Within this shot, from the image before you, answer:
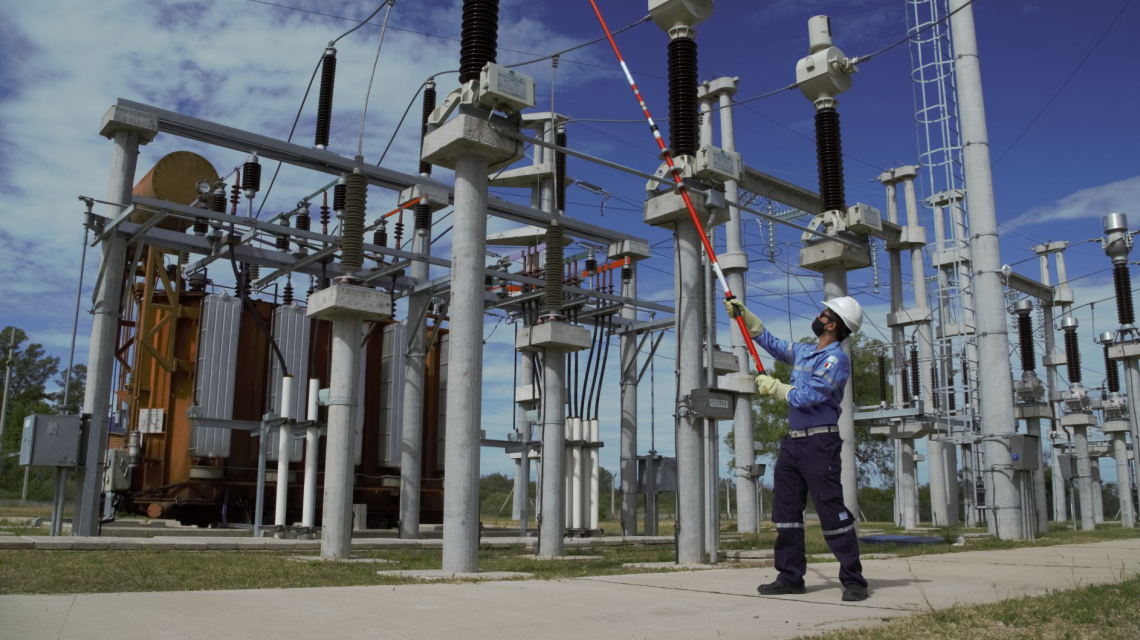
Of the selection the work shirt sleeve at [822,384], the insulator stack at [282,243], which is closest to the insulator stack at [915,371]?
the insulator stack at [282,243]

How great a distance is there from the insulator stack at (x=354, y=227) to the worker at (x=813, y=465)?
600 centimetres

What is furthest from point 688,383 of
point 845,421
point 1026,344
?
point 1026,344

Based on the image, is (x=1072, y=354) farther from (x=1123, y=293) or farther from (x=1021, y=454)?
(x=1021, y=454)

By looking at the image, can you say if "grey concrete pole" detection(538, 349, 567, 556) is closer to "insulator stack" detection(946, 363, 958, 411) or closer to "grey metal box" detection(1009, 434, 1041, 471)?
"grey metal box" detection(1009, 434, 1041, 471)

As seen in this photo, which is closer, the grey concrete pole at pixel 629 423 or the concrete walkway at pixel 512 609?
the concrete walkway at pixel 512 609

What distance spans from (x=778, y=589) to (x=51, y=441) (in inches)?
450

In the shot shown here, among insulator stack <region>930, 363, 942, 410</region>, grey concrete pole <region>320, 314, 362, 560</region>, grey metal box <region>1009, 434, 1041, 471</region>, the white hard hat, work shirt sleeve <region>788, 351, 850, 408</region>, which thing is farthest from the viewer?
insulator stack <region>930, 363, 942, 410</region>

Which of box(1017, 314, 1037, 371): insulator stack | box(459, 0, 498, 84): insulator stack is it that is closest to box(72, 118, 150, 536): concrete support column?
box(459, 0, 498, 84): insulator stack

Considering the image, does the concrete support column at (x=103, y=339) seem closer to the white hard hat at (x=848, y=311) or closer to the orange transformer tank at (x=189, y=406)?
the orange transformer tank at (x=189, y=406)

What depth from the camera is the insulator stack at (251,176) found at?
625 inches

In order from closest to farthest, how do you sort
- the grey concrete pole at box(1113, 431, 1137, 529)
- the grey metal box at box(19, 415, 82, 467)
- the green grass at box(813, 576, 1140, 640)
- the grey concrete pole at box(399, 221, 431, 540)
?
the green grass at box(813, 576, 1140, 640)
the grey metal box at box(19, 415, 82, 467)
the grey concrete pole at box(399, 221, 431, 540)
the grey concrete pole at box(1113, 431, 1137, 529)

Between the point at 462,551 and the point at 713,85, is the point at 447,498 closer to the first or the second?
the point at 462,551

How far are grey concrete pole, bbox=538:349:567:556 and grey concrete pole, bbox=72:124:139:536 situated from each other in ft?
22.9

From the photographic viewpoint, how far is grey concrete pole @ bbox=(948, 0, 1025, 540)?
17.1 metres
